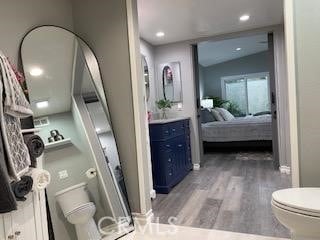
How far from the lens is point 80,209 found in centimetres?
205

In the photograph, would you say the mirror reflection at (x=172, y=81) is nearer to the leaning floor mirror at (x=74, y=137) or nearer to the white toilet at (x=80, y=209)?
the leaning floor mirror at (x=74, y=137)

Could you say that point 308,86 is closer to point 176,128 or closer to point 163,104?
point 176,128

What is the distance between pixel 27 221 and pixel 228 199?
2.16m

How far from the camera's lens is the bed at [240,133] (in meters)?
5.40

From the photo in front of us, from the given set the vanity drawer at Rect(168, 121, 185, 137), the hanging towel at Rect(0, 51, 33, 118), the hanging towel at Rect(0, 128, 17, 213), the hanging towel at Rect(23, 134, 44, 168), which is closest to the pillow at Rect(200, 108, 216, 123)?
the vanity drawer at Rect(168, 121, 185, 137)

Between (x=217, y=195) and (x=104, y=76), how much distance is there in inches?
75.2

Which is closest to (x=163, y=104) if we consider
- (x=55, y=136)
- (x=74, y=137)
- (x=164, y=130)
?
(x=164, y=130)

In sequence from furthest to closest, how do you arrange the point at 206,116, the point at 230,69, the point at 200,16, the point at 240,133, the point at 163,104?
1. the point at 230,69
2. the point at 206,116
3. the point at 240,133
4. the point at 163,104
5. the point at 200,16

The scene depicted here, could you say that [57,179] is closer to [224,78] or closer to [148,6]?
[148,6]

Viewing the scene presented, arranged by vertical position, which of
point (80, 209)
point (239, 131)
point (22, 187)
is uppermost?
point (22, 187)

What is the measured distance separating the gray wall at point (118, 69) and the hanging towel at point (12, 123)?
980mm

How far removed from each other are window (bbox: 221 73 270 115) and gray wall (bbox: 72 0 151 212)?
6.99 meters

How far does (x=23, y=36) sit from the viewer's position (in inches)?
80.6

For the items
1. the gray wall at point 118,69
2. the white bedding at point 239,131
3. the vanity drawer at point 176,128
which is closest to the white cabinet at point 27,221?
the gray wall at point 118,69
